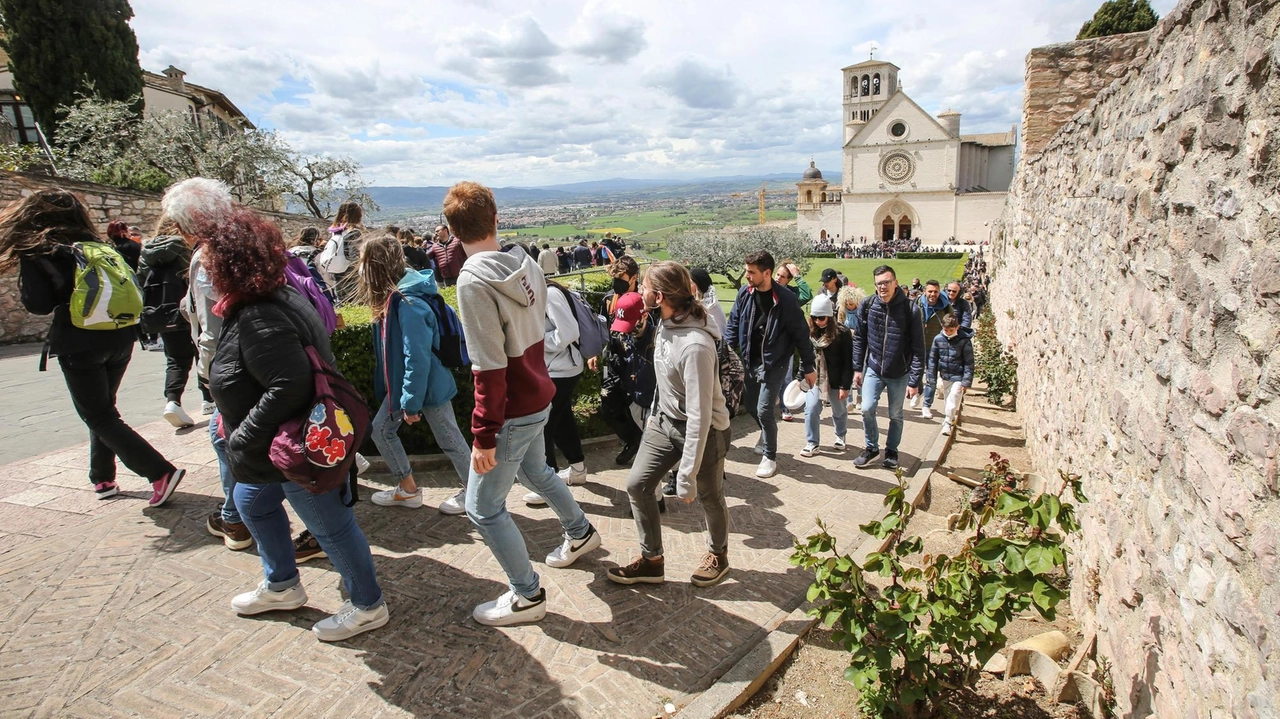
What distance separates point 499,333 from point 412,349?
1.43 meters

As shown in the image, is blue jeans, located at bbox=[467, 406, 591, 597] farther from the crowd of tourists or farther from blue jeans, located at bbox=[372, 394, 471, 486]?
blue jeans, located at bbox=[372, 394, 471, 486]

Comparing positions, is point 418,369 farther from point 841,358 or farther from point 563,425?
point 841,358

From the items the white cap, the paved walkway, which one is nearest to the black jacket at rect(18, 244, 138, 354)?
the paved walkway

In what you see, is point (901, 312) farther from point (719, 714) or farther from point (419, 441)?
point (419, 441)

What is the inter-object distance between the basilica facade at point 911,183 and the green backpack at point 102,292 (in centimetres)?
6707

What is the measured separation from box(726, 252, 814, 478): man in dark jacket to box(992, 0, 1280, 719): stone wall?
2035mm

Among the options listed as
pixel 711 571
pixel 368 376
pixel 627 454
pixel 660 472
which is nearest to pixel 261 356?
pixel 660 472

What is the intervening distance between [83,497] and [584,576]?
399 cm

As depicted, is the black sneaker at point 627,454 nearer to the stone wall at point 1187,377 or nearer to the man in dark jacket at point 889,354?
the man in dark jacket at point 889,354

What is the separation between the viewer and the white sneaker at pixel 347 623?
135 inches

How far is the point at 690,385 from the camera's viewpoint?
3529 millimetres

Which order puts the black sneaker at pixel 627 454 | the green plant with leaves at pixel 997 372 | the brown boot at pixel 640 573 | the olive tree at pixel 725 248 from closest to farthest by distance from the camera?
the brown boot at pixel 640 573 → the black sneaker at pixel 627 454 → the green plant with leaves at pixel 997 372 → the olive tree at pixel 725 248

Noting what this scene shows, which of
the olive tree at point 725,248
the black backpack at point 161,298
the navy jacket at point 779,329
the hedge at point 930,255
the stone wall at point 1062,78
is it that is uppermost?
the stone wall at point 1062,78

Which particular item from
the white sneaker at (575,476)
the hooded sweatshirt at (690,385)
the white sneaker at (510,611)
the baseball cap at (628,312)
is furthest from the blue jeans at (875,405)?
the white sneaker at (510,611)
